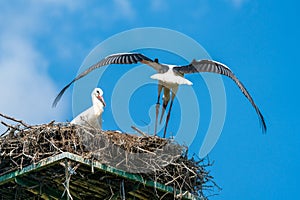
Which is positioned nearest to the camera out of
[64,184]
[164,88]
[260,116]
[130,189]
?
[64,184]

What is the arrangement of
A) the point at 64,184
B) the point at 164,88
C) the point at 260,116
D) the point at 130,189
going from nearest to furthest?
the point at 64,184, the point at 130,189, the point at 260,116, the point at 164,88

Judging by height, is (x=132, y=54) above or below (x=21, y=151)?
above

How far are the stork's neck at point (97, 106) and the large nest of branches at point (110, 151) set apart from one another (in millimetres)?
1308

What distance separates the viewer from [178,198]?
11.5 meters

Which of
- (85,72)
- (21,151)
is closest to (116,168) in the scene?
(21,151)

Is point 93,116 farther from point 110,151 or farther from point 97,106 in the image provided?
point 110,151

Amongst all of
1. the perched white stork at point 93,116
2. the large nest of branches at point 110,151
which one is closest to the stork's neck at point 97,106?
the perched white stork at point 93,116

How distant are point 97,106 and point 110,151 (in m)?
2.10

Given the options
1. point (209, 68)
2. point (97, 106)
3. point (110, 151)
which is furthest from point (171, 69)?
point (110, 151)

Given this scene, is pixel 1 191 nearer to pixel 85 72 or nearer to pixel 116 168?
pixel 116 168

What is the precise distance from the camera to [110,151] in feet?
37.2

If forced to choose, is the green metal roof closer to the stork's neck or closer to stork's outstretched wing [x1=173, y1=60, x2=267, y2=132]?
the stork's neck

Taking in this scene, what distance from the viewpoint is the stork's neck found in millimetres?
13125

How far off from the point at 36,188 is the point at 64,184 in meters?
0.72
